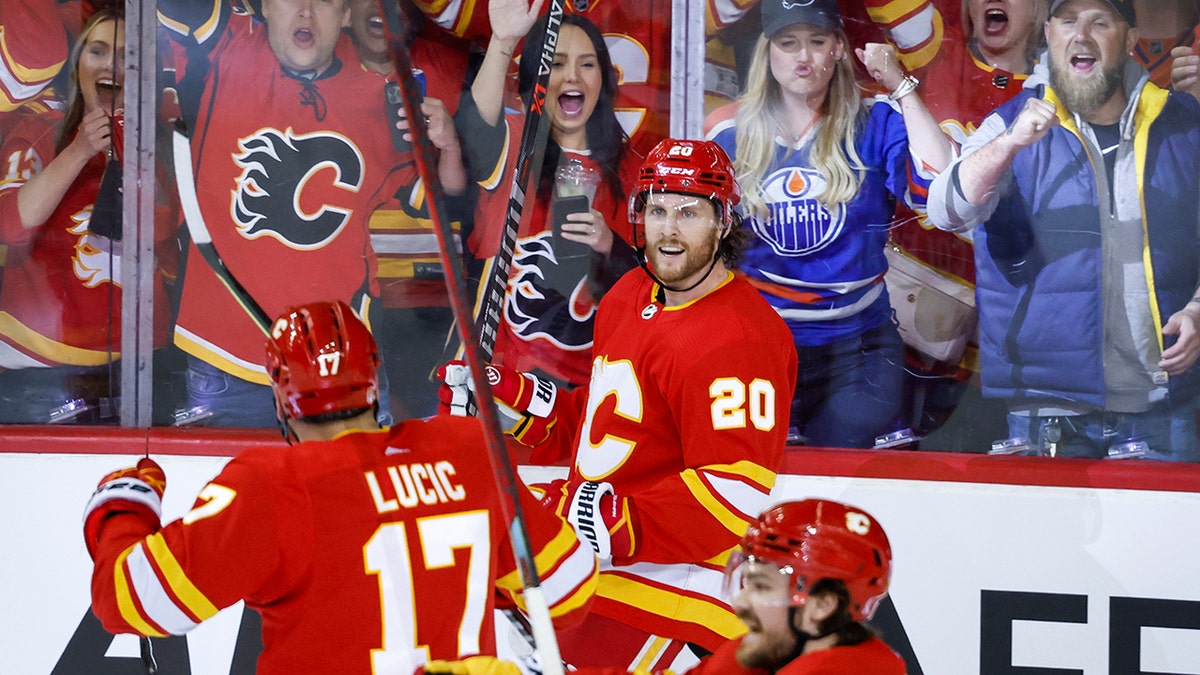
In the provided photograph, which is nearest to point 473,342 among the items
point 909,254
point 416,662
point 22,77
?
point 416,662

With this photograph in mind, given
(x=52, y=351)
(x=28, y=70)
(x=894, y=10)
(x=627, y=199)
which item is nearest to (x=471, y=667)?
(x=627, y=199)

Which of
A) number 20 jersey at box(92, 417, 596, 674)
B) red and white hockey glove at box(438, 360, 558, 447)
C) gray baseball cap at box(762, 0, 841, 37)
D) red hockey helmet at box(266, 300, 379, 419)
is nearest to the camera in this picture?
number 20 jersey at box(92, 417, 596, 674)

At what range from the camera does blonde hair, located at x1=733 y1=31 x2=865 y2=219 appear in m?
3.62

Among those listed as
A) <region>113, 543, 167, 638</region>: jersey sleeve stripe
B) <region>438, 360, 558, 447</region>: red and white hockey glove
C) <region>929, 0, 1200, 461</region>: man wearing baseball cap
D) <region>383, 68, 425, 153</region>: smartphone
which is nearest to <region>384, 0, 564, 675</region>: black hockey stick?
<region>113, 543, 167, 638</region>: jersey sleeve stripe

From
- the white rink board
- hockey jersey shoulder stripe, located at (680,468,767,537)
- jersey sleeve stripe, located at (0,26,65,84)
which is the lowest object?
the white rink board

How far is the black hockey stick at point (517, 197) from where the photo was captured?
3.23m

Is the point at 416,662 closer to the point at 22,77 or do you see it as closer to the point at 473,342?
the point at 473,342

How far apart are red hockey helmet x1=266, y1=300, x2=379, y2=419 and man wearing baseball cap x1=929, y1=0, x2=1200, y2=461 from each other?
2.13 metres

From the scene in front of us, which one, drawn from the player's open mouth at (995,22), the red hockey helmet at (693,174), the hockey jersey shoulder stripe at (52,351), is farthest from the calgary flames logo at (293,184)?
the player's open mouth at (995,22)

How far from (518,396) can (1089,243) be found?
5.72 feet

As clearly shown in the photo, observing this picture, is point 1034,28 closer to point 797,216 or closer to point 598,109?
point 797,216

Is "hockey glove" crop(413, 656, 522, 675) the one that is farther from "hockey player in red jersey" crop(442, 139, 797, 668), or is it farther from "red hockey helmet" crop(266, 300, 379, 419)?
"hockey player in red jersey" crop(442, 139, 797, 668)

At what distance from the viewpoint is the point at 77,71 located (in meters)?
3.82

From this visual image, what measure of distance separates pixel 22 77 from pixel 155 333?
0.89 m
